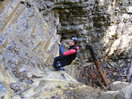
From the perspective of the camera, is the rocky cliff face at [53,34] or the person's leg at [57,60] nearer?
the rocky cliff face at [53,34]

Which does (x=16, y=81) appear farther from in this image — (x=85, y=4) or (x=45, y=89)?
(x=85, y=4)

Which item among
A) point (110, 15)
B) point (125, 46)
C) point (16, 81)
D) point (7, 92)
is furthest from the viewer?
point (125, 46)

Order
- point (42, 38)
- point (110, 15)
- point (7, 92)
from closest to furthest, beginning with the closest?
point (7, 92), point (42, 38), point (110, 15)

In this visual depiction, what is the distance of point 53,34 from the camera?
7359 millimetres

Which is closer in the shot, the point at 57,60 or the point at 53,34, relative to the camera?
the point at 57,60

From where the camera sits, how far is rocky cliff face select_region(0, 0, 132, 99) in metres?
4.52

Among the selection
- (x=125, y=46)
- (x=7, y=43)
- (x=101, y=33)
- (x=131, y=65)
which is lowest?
(x=131, y=65)

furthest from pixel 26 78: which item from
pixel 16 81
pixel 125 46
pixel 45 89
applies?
pixel 125 46

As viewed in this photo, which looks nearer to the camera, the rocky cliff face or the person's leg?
the rocky cliff face

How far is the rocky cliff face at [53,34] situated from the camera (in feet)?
14.8

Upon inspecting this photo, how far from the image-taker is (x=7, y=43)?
4.90 meters

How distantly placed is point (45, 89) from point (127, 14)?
24.0 feet

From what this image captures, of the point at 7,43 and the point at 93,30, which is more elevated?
the point at 7,43

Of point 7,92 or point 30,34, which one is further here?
point 30,34
